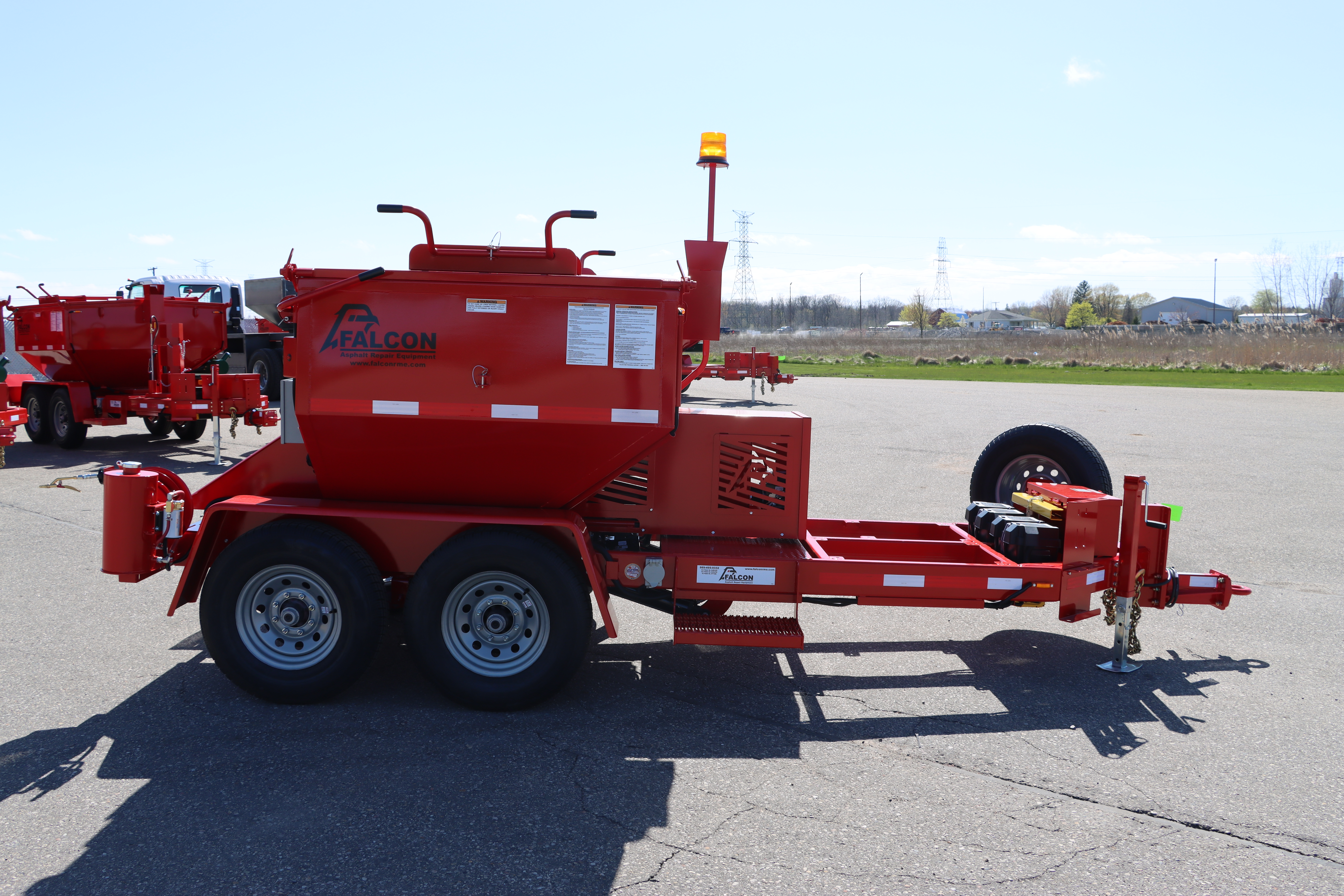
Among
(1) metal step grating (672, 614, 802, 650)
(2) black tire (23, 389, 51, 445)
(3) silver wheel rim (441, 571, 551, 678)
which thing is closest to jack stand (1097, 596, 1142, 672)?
(1) metal step grating (672, 614, 802, 650)

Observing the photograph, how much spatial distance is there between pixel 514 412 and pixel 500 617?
1069mm

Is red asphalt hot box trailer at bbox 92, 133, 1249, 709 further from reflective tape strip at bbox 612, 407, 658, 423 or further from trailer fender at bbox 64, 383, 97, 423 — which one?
trailer fender at bbox 64, 383, 97, 423

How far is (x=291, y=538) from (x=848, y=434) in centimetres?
1269

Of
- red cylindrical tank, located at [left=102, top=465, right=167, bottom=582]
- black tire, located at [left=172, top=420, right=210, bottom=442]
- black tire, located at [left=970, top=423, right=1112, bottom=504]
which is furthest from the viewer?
black tire, located at [left=172, top=420, right=210, bottom=442]

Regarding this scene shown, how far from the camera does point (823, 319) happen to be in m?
123

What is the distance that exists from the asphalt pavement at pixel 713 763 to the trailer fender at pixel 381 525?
66 centimetres

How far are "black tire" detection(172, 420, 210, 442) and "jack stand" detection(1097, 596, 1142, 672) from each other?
48.5 feet

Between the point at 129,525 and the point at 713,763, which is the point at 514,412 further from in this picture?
the point at 129,525

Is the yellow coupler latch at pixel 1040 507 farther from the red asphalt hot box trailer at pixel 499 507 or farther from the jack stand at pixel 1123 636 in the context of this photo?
the jack stand at pixel 1123 636

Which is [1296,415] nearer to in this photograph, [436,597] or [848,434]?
[848,434]

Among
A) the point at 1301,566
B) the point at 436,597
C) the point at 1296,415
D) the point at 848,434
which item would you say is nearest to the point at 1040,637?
the point at 1301,566

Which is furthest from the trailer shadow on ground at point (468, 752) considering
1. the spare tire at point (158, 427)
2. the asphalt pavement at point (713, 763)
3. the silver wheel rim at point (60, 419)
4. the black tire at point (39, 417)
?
the black tire at point (39, 417)

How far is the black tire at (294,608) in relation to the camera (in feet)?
15.2

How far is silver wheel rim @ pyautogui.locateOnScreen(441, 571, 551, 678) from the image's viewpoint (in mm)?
4664
